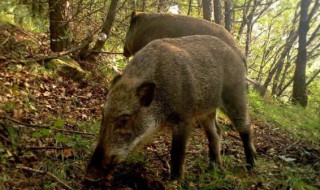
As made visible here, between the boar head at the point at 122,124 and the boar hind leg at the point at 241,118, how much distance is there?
4.60 ft

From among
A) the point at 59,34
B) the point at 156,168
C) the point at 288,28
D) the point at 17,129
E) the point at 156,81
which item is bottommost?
the point at 156,168

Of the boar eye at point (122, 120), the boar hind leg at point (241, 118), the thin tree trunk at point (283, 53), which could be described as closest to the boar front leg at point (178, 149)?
the boar eye at point (122, 120)

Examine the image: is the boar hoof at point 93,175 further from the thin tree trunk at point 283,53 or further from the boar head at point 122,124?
the thin tree trunk at point 283,53

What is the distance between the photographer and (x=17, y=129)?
13.1 ft

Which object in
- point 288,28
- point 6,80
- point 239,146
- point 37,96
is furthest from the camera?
point 288,28

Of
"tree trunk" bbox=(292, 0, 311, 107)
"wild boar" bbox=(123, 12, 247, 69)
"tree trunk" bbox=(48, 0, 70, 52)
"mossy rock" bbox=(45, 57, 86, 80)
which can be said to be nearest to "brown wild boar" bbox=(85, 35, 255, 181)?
"wild boar" bbox=(123, 12, 247, 69)

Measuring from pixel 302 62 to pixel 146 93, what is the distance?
33.3 ft

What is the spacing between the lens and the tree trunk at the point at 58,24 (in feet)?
23.9

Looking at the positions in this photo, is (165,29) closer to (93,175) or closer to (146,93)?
(146,93)

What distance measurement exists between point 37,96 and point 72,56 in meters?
2.42

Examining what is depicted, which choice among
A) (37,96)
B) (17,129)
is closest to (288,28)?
(37,96)

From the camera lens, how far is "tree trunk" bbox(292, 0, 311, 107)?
12.3m

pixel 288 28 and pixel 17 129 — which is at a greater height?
pixel 288 28

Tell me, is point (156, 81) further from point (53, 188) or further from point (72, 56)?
point (72, 56)
